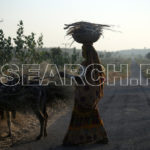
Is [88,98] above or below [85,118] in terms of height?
above

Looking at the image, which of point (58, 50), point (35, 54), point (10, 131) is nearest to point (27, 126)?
point (10, 131)

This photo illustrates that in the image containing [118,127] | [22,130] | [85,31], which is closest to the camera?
[85,31]

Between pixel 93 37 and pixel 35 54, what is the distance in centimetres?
1161

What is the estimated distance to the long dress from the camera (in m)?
6.51

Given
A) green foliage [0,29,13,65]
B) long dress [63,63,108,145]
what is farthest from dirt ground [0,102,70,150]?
green foliage [0,29,13,65]

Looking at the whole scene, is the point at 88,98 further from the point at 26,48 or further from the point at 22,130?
the point at 26,48

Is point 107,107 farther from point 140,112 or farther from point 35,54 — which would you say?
point 35,54

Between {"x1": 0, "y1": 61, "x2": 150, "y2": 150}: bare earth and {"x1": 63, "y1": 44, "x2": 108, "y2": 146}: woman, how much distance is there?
0.21m

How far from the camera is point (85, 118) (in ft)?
21.6

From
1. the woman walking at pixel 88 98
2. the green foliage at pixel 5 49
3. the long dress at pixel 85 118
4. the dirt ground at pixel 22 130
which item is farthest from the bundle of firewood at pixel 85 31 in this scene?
the green foliage at pixel 5 49

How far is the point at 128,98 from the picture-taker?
14273 millimetres

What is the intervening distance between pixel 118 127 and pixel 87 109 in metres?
2.09

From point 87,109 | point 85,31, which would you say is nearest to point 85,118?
point 87,109

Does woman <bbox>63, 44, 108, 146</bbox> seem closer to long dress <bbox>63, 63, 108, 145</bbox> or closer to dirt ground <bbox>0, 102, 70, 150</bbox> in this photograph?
long dress <bbox>63, 63, 108, 145</bbox>
